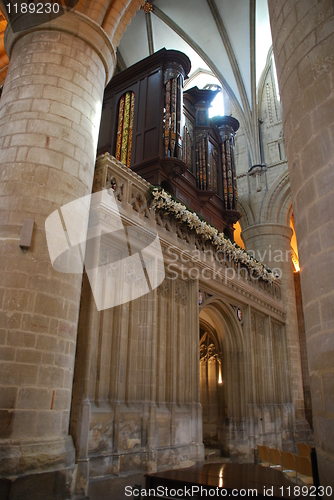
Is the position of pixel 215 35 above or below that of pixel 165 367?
above

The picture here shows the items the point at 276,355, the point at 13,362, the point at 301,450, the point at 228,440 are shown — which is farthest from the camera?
the point at 276,355

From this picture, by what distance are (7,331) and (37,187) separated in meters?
2.14

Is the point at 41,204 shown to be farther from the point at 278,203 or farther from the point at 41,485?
the point at 278,203

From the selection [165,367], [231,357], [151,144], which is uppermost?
[151,144]

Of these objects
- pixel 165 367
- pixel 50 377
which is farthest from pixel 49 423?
pixel 165 367

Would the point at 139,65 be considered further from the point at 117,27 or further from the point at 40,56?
the point at 40,56

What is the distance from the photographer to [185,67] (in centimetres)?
1273

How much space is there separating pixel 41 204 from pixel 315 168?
3.88 meters

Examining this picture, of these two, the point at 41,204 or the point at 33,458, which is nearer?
the point at 33,458

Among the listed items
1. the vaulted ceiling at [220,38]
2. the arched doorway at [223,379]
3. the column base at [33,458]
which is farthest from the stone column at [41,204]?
the vaulted ceiling at [220,38]

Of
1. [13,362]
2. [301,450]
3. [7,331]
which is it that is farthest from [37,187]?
[301,450]

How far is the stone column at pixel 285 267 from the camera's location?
46.1 ft

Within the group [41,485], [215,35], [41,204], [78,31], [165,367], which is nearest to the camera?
[41,485]

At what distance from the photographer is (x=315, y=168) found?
3717 millimetres
